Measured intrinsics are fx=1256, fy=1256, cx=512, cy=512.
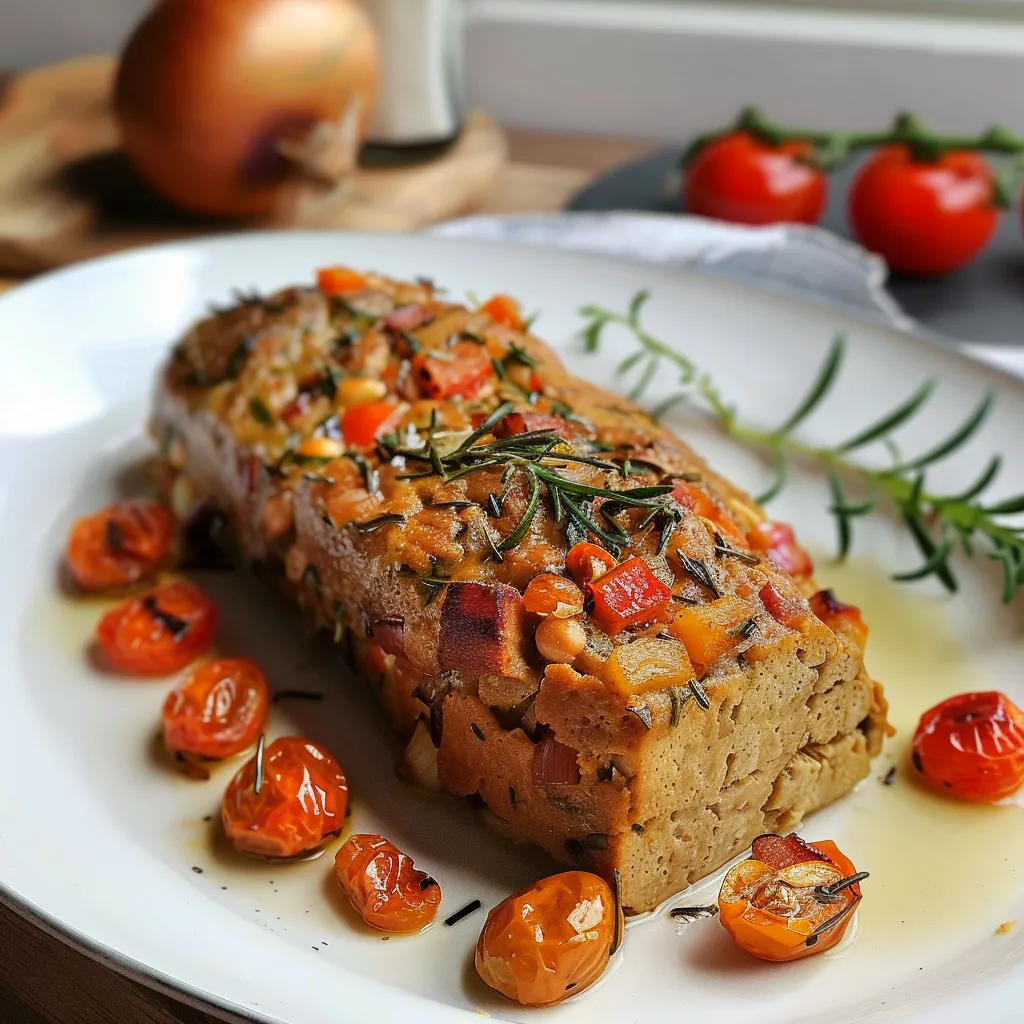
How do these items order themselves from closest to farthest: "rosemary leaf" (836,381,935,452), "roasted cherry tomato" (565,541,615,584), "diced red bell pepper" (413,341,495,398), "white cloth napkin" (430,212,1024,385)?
"roasted cherry tomato" (565,541,615,584) < "diced red bell pepper" (413,341,495,398) < "rosemary leaf" (836,381,935,452) < "white cloth napkin" (430,212,1024,385)

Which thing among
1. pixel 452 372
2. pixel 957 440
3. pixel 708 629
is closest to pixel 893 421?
pixel 957 440

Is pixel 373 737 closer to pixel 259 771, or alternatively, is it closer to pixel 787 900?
pixel 259 771

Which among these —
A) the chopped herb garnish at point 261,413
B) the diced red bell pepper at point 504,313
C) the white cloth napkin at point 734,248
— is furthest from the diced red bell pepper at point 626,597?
the white cloth napkin at point 734,248

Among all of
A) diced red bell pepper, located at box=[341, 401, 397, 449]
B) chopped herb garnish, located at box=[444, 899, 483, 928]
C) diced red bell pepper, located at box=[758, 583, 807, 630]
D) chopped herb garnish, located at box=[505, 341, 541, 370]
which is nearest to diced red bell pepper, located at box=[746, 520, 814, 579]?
diced red bell pepper, located at box=[758, 583, 807, 630]

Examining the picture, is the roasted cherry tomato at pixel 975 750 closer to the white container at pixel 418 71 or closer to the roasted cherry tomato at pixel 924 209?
the roasted cherry tomato at pixel 924 209

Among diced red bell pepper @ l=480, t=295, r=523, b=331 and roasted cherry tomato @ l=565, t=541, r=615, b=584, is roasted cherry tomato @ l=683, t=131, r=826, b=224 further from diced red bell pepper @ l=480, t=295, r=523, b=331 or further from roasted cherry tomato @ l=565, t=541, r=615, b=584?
roasted cherry tomato @ l=565, t=541, r=615, b=584

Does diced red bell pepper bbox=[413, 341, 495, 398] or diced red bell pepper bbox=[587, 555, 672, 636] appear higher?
diced red bell pepper bbox=[587, 555, 672, 636]
